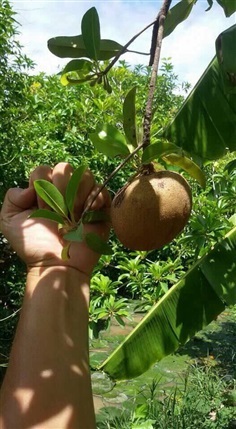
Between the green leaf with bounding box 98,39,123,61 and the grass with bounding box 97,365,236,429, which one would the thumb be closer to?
the green leaf with bounding box 98,39,123,61

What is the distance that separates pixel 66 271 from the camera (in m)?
0.94

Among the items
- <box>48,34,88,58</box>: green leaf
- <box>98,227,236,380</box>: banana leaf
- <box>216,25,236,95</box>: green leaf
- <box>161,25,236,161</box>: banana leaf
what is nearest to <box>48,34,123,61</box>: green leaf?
<box>48,34,88,58</box>: green leaf

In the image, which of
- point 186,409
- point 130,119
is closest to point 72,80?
point 130,119

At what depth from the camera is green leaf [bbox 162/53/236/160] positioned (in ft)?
3.69

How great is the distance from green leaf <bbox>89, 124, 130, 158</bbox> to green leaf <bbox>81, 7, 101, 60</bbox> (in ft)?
0.38

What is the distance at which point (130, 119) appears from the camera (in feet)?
2.16

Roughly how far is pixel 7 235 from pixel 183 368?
2409 mm

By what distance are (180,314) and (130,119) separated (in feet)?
3.24

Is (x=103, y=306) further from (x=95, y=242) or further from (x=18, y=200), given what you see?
(x=95, y=242)

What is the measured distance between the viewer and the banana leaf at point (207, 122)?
1.12 m

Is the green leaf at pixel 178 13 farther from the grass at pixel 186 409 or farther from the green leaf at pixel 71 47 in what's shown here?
the grass at pixel 186 409

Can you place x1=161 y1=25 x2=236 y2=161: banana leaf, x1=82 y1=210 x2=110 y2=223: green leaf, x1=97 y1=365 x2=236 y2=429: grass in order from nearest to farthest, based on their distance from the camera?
x1=82 y1=210 x2=110 y2=223: green leaf → x1=161 y1=25 x2=236 y2=161: banana leaf → x1=97 y1=365 x2=236 y2=429: grass

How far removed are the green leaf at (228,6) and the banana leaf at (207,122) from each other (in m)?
0.35

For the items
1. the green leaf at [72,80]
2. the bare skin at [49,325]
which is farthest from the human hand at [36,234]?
the green leaf at [72,80]
